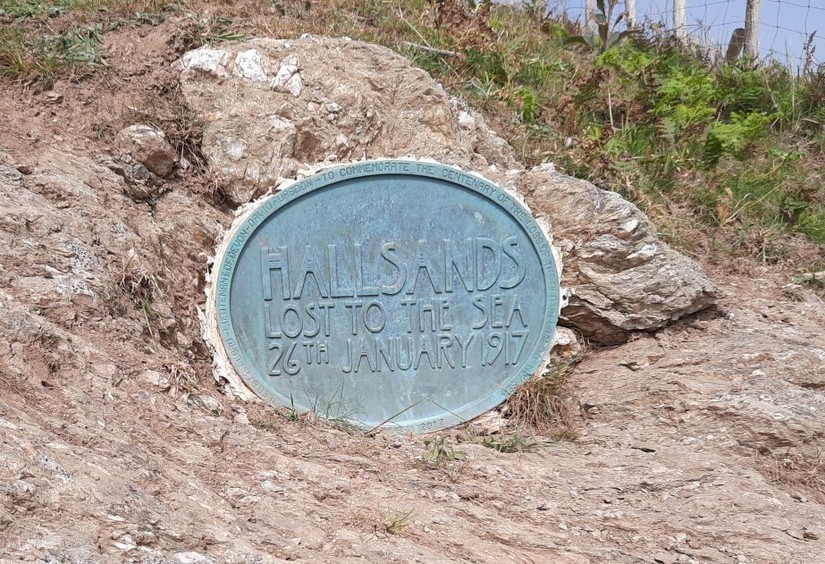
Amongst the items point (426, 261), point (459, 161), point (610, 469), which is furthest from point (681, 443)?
point (459, 161)

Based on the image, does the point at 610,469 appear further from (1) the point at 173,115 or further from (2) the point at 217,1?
(2) the point at 217,1

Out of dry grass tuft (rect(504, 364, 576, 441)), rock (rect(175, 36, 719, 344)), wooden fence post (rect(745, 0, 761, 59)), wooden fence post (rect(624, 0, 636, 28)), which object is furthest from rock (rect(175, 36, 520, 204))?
wooden fence post (rect(624, 0, 636, 28))

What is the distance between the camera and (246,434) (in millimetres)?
3299

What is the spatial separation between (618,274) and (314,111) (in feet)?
5.37

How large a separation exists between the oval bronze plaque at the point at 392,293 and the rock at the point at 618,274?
18 cm

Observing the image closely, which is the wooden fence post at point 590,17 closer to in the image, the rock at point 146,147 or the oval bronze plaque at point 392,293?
Answer: the oval bronze plaque at point 392,293

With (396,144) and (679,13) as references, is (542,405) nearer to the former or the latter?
(396,144)

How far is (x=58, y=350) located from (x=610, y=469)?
81.0 inches

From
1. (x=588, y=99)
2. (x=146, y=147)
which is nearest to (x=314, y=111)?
(x=146, y=147)

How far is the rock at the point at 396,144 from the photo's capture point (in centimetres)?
407

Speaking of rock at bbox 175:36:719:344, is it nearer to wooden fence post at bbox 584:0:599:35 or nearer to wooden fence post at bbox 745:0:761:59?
wooden fence post at bbox 584:0:599:35

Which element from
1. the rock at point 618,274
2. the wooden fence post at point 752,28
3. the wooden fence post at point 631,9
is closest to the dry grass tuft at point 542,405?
the rock at point 618,274

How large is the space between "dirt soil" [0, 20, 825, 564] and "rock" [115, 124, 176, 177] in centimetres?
7

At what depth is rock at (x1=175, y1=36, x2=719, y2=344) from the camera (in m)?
4.07
